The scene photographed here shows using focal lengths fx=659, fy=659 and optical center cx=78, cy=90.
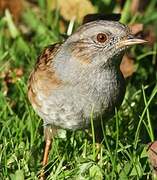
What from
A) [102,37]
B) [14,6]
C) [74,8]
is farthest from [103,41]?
[14,6]

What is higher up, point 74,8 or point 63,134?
point 74,8

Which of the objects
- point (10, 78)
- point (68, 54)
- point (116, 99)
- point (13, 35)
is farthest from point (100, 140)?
point (13, 35)

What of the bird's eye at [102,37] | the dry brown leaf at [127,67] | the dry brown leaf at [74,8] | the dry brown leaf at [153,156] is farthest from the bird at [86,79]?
the dry brown leaf at [74,8]

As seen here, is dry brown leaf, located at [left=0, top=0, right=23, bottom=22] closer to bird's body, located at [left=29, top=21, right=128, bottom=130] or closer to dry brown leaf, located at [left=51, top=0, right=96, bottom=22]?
dry brown leaf, located at [left=51, top=0, right=96, bottom=22]

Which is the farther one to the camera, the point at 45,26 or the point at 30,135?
the point at 45,26

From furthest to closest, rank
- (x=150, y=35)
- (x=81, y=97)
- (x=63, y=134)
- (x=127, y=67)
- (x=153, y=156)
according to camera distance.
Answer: (x=150, y=35)
(x=127, y=67)
(x=63, y=134)
(x=81, y=97)
(x=153, y=156)

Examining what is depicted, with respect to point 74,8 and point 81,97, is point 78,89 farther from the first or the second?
point 74,8

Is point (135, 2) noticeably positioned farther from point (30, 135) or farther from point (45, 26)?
point (30, 135)
